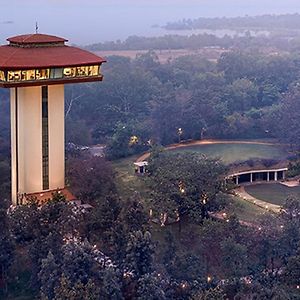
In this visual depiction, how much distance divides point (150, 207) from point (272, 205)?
5.79m

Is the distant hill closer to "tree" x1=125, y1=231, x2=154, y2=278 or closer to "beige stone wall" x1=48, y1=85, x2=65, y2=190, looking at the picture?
"beige stone wall" x1=48, y1=85, x2=65, y2=190

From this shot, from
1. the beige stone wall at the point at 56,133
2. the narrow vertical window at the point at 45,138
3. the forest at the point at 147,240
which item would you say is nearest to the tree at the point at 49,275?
the forest at the point at 147,240

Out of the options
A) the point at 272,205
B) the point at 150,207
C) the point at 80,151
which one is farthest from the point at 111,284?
the point at 80,151

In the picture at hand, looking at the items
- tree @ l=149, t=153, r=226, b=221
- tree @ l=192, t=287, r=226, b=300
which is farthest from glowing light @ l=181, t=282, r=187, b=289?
tree @ l=149, t=153, r=226, b=221

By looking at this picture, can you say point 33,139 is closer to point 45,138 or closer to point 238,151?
point 45,138

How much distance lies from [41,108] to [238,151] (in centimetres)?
1318

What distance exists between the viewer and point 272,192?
26500 millimetres

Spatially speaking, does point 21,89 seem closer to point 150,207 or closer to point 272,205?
point 150,207

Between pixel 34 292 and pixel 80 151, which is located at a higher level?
pixel 80 151

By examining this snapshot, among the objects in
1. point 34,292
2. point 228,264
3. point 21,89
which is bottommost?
point 34,292

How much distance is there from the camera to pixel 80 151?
27562mm

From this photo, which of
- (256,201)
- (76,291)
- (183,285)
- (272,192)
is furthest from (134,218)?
(272,192)

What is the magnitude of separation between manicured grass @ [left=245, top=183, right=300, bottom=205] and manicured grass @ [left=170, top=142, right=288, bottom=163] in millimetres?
2123

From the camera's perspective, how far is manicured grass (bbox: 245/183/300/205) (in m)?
25.3
